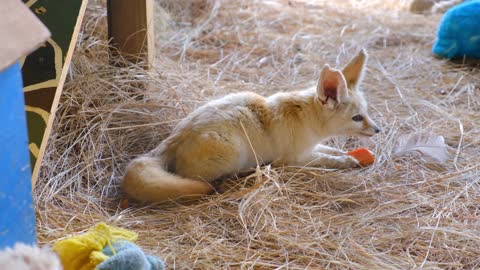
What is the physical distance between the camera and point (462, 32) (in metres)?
5.32

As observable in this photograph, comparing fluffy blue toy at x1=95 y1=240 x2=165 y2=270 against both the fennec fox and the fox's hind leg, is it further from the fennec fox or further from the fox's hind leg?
the fox's hind leg

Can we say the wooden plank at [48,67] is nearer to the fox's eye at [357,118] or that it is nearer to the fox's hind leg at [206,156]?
the fox's hind leg at [206,156]

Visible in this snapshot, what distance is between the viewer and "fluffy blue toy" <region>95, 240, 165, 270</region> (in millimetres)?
2121

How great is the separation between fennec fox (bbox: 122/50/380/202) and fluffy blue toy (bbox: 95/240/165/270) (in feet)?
2.82

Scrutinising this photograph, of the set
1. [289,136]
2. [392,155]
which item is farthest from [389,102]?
[289,136]

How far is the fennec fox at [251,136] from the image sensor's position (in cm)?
320

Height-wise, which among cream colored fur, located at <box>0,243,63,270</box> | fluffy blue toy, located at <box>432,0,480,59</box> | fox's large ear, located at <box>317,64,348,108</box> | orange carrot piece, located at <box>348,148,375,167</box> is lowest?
orange carrot piece, located at <box>348,148,375,167</box>

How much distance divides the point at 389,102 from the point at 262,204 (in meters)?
1.90

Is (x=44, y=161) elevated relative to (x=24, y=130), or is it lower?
lower

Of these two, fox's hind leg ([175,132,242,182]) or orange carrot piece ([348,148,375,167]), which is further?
orange carrot piece ([348,148,375,167])

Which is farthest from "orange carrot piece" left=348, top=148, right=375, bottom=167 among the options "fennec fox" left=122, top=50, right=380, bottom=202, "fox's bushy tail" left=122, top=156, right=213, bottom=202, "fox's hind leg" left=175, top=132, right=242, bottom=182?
"fox's bushy tail" left=122, top=156, right=213, bottom=202

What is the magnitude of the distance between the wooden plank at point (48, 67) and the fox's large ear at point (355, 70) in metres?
1.58

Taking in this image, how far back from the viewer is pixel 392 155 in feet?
12.6

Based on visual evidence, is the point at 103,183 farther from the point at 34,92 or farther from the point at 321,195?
the point at 321,195
